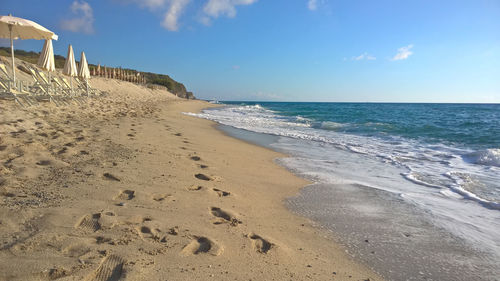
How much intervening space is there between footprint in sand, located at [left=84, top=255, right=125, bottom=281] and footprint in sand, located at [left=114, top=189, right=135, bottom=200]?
1084mm

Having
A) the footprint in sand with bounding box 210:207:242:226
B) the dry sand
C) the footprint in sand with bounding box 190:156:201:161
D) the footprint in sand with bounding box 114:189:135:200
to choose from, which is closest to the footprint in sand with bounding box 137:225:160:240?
the dry sand

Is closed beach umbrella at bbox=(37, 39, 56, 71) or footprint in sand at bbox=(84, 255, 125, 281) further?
closed beach umbrella at bbox=(37, 39, 56, 71)

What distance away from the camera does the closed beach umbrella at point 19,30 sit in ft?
26.6

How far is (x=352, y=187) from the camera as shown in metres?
4.18

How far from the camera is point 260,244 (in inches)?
91.0

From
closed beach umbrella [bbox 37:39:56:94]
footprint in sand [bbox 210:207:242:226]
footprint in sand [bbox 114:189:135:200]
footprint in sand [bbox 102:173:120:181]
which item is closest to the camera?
footprint in sand [bbox 210:207:242:226]

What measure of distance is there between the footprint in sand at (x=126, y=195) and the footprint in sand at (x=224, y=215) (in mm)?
879

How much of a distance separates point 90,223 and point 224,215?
47.1 inches

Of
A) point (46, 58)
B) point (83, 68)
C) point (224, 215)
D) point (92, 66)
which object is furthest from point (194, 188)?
point (92, 66)

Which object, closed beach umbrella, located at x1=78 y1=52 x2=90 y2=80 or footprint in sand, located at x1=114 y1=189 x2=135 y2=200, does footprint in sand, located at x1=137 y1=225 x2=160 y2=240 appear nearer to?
footprint in sand, located at x1=114 y1=189 x2=135 y2=200

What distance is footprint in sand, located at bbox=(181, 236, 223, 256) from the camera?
6.77ft

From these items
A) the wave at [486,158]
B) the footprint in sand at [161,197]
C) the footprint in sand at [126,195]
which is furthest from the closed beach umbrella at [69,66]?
the wave at [486,158]

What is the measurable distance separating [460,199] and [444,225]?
3.85 feet

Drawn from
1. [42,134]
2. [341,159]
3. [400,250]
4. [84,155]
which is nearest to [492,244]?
[400,250]
